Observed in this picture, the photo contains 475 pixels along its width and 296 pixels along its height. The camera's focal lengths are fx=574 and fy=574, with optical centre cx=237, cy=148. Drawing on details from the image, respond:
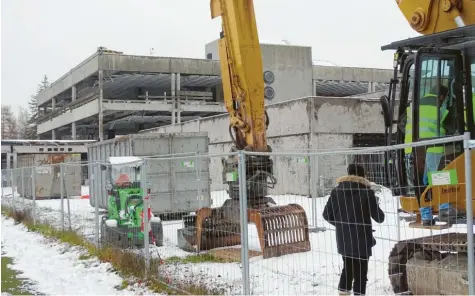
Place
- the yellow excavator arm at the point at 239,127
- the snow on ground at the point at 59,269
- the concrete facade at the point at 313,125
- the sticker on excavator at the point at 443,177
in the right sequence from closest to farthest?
1. the sticker on excavator at the point at 443,177
2. the snow on ground at the point at 59,269
3. the yellow excavator arm at the point at 239,127
4. the concrete facade at the point at 313,125

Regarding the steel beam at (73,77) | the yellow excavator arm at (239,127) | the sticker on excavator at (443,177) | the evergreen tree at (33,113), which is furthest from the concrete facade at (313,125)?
the evergreen tree at (33,113)

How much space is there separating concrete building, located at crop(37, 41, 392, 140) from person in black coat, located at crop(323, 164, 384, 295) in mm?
35870

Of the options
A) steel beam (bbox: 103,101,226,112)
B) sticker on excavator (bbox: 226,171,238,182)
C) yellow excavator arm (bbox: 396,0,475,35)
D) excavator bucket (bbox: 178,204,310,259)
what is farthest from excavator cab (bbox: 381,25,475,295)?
steel beam (bbox: 103,101,226,112)

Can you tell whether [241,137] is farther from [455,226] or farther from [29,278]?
[455,226]

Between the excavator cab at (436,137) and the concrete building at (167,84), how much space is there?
35872mm

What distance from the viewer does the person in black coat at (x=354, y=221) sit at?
6352mm

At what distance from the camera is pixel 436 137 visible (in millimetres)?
6156

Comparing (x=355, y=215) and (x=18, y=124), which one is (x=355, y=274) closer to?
(x=355, y=215)

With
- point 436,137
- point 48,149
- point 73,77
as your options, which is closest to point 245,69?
point 436,137

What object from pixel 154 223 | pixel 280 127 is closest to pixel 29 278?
pixel 154 223

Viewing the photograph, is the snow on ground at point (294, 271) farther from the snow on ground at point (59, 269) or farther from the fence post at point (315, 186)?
the snow on ground at point (59, 269)

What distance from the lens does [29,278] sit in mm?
9648

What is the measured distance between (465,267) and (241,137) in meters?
5.94

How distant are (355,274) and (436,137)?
5.85 feet
